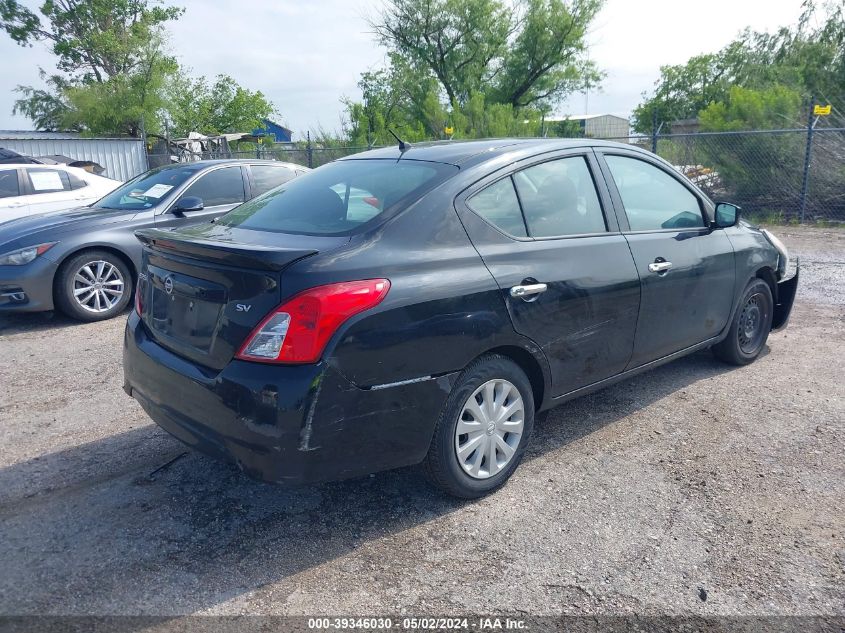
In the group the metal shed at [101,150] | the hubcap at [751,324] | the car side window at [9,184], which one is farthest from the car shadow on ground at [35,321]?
the metal shed at [101,150]

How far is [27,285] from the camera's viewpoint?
6.26m

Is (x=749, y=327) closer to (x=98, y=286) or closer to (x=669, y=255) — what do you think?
(x=669, y=255)

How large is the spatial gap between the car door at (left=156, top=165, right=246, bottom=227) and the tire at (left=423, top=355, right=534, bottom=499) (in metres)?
4.80

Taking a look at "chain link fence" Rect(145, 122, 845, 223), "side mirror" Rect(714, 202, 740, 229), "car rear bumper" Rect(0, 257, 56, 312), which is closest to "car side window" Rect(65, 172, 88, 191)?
"car rear bumper" Rect(0, 257, 56, 312)

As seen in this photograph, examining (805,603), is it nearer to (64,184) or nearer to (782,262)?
(782,262)

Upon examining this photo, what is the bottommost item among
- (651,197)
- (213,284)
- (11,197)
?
(213,284)

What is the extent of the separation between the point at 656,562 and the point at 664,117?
176ft

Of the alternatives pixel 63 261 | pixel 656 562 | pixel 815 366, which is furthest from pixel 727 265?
pixel 63 261

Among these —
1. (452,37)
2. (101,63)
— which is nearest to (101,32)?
(101,63)

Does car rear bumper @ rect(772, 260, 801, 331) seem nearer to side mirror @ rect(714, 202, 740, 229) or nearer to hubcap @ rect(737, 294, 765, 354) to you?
hubcap @ rect(737, 294, 765, 354)

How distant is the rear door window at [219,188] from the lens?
7.25 meters

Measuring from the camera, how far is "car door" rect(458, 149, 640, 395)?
3188 millimetres

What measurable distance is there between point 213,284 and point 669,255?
2649 mm

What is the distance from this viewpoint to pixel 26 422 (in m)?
4.24
